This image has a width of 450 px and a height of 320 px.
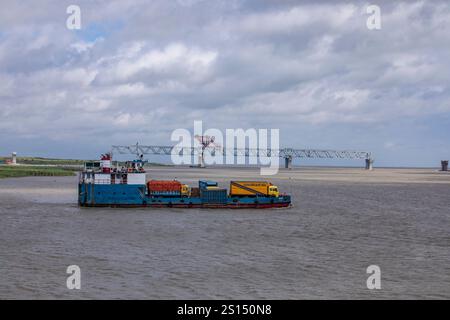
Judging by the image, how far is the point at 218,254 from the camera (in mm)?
40938

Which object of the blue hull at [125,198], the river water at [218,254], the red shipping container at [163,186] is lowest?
the river water at [218,254]

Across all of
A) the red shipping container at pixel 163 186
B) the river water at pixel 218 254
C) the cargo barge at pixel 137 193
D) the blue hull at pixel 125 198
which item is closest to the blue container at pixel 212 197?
the cargo barge at pixel 137 193

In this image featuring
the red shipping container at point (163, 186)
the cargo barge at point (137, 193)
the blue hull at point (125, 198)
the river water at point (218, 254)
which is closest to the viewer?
the river water at point (218, 254)

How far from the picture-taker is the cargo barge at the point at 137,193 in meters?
72.8

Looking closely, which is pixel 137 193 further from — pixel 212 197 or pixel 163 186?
pixel 212 197

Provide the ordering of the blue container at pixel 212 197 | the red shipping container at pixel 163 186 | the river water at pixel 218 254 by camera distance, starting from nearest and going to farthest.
A: the river water at pixel 218 254 < the red shipping container at pixel 163 186 < the blue container at pixel 212 197

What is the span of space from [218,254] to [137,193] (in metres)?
34.7

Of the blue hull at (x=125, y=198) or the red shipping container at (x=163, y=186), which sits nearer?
the blue hull at (x=125, y=198)

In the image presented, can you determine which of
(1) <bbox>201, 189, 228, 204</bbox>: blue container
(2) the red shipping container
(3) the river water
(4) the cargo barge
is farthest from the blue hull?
(3) the river water

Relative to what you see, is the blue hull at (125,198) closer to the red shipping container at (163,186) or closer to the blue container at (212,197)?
the blue container at (212,197)

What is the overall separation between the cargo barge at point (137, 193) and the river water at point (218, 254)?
2.86 metres

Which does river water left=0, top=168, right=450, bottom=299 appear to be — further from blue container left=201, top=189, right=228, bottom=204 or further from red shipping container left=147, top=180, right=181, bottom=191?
red shipping container left=147, top=180, right=181, bottom=191
